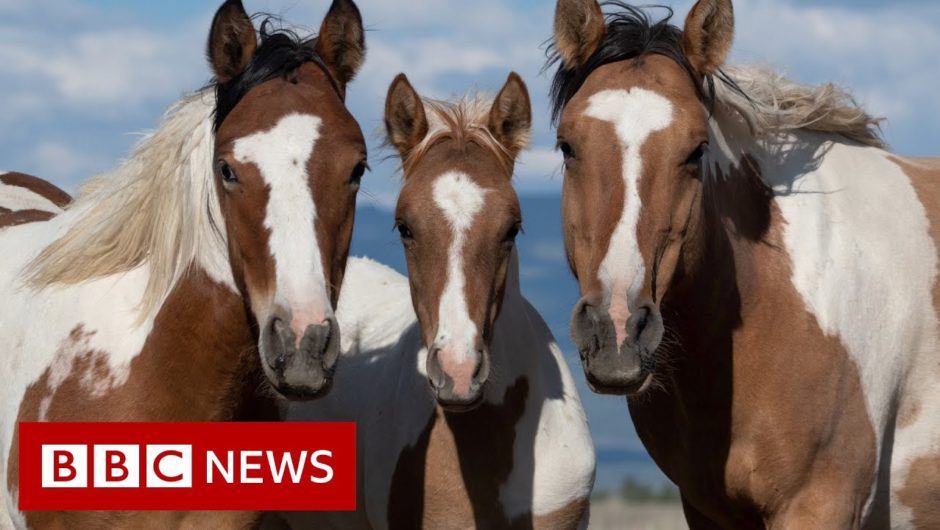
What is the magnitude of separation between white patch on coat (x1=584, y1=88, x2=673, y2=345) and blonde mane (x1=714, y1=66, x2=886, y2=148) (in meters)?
0.64

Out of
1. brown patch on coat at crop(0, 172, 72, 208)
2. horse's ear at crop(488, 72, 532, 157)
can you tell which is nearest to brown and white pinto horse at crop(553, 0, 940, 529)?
horse's ear at crop(488, 72, 532, 157)

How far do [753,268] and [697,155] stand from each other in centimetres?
62

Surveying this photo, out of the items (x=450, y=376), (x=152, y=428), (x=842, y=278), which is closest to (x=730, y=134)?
(x=842, y=278)

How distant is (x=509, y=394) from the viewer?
208 inches

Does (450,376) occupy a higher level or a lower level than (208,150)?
lower

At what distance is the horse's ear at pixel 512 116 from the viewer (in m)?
5.39

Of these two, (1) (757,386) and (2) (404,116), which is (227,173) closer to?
(2) (404,116)

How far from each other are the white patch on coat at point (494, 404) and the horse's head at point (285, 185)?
3.18 feet

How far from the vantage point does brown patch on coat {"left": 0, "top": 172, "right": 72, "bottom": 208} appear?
284 inches

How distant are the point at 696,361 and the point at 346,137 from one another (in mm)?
1537

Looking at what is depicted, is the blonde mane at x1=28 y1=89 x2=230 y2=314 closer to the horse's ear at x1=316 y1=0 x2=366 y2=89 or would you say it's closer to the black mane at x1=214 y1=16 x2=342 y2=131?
the black mane at x1=214 y1=16 x2=342 y2=131

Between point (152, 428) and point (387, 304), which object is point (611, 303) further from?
point (387, 304)

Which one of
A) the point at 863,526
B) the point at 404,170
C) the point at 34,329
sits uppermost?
the point at 404,170

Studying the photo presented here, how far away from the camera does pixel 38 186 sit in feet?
24.1
